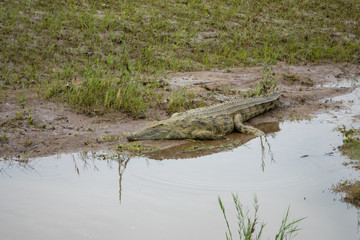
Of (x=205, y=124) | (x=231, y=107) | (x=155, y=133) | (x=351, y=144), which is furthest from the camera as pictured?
(x=231, y=107)

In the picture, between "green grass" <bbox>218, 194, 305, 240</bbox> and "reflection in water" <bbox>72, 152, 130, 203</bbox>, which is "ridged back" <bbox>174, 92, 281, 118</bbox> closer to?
"reflection in water" <bbox>72, 152, 130, 203</bbox>

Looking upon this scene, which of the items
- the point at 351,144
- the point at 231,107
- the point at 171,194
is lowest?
the point at 171,194

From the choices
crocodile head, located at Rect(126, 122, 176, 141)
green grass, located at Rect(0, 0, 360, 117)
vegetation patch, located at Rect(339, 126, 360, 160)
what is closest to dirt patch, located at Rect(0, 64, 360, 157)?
crocodile head, located at Rect(126, 122, 176, 141)

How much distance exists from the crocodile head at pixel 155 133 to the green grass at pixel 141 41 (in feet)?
3.39

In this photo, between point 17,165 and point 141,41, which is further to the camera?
point 141,41

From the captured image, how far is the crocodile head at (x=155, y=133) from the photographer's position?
646 centimetres

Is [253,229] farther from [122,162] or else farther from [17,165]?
[17,165]

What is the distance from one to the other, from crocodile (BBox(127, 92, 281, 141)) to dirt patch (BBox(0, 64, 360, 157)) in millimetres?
177

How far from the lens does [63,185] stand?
15.6 feet

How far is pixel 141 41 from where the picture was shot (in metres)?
11.2

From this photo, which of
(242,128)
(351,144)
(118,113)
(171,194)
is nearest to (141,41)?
(118,113)

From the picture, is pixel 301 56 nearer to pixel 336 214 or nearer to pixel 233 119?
pixel 233 119

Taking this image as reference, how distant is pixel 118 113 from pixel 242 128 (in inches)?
87.2

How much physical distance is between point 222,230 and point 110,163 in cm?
218
